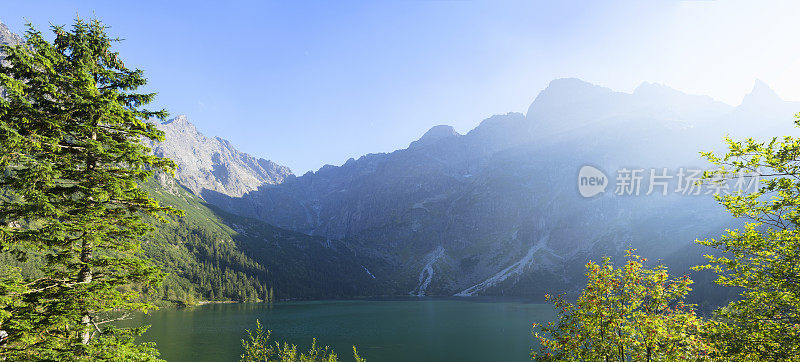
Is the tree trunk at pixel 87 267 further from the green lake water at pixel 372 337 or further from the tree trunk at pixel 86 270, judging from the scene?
the green lake water at pixel 372 337

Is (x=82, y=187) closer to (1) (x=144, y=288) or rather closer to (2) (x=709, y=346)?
(1) (x=144, y=288)

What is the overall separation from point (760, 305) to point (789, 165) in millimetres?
5485

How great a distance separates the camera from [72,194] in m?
13.8

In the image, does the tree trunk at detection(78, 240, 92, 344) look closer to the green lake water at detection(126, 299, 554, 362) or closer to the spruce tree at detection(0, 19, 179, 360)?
the spruce tree at detection(0, 19, 179, 360)

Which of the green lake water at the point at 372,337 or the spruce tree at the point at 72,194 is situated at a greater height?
the spruce tree at the point at 72,194

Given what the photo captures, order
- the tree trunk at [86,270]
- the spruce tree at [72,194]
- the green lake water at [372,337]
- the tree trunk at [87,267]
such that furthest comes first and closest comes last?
the green lake water at [372,337]
the tree trunk at [86,270]
the tree trunk at [87,267]
the spruce tree at [72,194]

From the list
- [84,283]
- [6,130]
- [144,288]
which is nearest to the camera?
[6,130]

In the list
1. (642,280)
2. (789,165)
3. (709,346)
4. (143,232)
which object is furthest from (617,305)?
(143,232)

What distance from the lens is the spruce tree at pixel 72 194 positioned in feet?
37.3

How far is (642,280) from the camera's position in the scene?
1380cm

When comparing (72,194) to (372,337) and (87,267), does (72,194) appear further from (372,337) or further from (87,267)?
(372,337)

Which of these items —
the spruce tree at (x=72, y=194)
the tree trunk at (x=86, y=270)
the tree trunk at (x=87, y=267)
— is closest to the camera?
the spruce tree at (x=72, y=194)

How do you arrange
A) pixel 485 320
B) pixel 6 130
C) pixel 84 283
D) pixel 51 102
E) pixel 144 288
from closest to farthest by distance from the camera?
1. pixel 6 130
2. pixel 84 283
3. pixel 51 102
4. pixel 144 288
5. pixel 485 320

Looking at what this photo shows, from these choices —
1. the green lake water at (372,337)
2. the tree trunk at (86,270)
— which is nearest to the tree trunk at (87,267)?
the tree trunk at (86,270)
